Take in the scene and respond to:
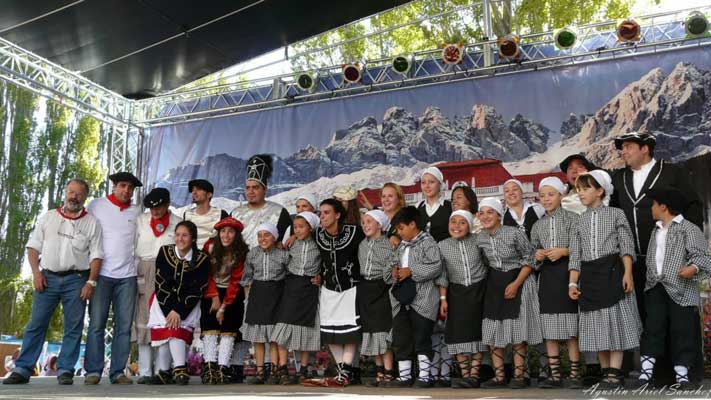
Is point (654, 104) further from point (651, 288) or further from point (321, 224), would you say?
point (321, 224)

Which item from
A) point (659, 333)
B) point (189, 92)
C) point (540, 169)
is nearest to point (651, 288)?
point (659, 333)

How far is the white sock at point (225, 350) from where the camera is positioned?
539 centimetres

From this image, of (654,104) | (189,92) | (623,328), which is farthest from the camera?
(189,92)

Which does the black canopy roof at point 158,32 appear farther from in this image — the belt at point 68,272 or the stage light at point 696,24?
the stage light at point 696,24

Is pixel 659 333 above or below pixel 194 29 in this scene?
below

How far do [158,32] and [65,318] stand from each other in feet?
9.62

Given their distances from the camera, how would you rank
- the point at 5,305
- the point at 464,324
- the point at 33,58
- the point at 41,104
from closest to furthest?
the point at 464,324, the point at 33,58, the point at 5,305, the point at 41,104

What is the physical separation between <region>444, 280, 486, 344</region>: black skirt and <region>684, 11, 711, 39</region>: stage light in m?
3.10

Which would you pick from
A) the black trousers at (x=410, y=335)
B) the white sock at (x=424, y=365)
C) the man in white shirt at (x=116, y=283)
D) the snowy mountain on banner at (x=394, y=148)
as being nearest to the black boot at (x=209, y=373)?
the man in white shirt at (x=116, y=283)

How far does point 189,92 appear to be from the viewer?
326 inches

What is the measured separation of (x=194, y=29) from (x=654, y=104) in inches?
167

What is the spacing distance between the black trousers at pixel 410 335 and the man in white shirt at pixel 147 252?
1.90m

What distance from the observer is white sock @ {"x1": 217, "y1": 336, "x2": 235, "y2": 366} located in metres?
5.39

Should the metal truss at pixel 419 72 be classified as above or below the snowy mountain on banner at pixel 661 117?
above
